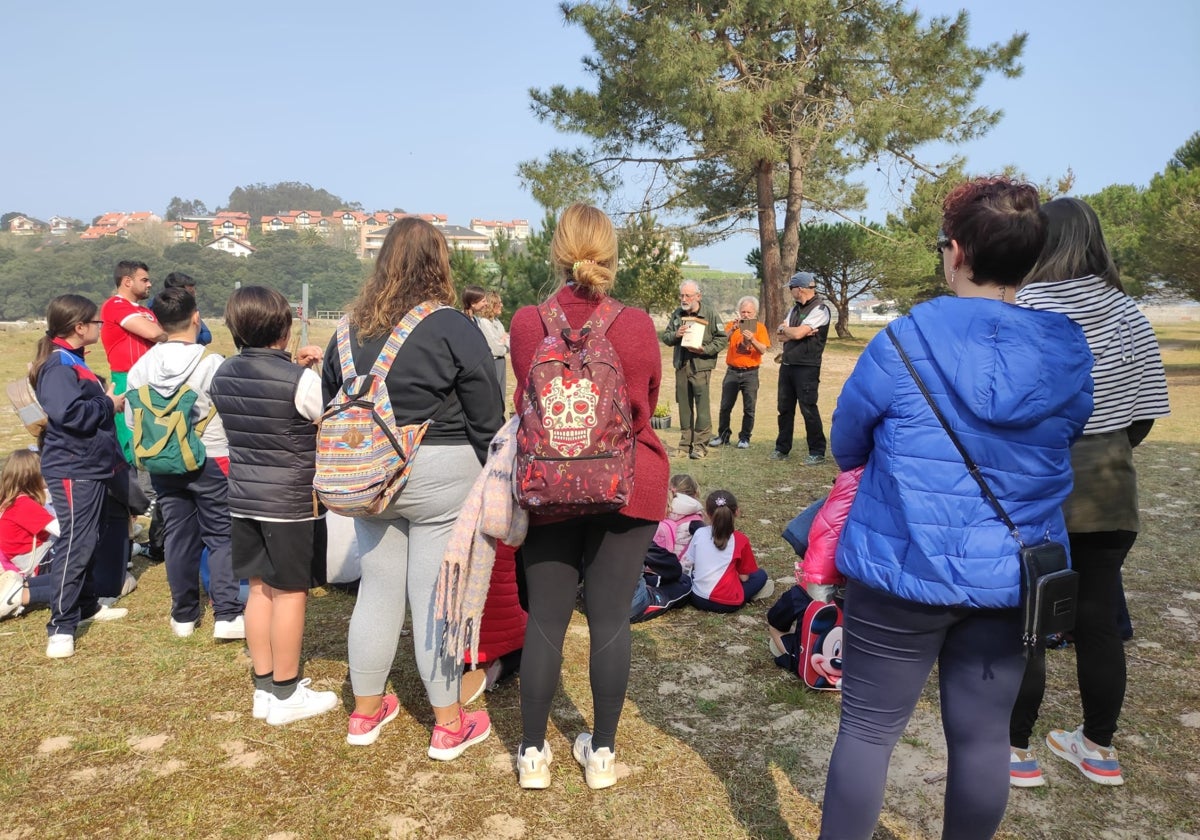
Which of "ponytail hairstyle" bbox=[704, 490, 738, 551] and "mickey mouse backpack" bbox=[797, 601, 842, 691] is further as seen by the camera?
"ponytail hairstyle" bbox=[704, 490, 738, 551]

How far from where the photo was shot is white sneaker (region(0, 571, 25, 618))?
4.01 metres

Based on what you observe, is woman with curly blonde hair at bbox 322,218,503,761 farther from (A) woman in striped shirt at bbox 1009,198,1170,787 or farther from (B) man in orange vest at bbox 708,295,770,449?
(B) man in orange vest at bbox 708,295,770,449

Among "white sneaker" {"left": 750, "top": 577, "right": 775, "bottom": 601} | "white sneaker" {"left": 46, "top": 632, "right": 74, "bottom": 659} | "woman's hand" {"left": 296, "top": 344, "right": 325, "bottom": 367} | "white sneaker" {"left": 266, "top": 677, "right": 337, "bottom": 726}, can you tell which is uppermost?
"woman's hand" {"left": 296, "top": 344, "right": 325, "bottom": 367}

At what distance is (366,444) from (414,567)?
0.50 meters

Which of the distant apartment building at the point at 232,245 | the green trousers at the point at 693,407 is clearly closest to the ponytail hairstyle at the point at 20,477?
the green trousers at the point at 693,407

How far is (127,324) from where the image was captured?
4.75 m

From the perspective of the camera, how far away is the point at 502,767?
2.74m

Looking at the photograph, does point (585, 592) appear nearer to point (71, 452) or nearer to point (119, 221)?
point (71, 452)

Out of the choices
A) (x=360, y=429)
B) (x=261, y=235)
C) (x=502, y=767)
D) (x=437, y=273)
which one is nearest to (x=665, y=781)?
(x=502, y=767)

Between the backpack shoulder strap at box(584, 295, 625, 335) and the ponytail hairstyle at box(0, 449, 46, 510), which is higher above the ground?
the backpack shoulder strap at box(584, 295, 625, 335)

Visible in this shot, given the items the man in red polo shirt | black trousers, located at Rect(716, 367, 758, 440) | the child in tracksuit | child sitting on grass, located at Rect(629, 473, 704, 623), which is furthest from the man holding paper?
the child in tracksuit

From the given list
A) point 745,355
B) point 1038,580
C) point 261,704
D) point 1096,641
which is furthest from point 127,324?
point 745,355

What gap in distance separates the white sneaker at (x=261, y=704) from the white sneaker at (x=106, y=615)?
5.05 ft

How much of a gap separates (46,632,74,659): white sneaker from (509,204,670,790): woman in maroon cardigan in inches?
95.7
